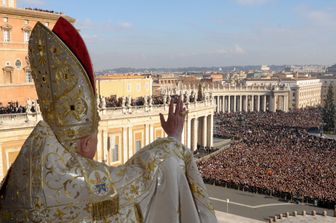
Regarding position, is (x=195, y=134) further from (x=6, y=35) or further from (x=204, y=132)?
(x=6, y=35)

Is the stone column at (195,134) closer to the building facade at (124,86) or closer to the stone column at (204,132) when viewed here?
the stone column at (204,132)

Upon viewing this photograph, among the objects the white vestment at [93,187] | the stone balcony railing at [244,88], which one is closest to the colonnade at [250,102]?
the stone balcony railing at [244,88]

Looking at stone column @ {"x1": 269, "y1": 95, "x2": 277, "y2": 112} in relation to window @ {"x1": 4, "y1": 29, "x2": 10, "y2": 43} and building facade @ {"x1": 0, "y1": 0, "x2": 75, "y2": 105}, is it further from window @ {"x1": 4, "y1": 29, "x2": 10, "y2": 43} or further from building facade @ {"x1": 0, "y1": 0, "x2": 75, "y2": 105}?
window @ {"x1": 4, "y1": 29, "x2": 10, "y2": 43}

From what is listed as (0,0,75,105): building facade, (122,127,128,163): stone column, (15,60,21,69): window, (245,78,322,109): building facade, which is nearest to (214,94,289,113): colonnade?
(245,78,322,109): building facade

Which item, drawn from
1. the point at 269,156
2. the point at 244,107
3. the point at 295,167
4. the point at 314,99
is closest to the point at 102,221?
the point at 295,167

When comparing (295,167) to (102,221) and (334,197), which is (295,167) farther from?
(102,221)

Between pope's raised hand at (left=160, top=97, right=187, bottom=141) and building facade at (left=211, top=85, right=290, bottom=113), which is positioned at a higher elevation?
pope's raised hand at (left=160, top=97, right=187, bottom=141)

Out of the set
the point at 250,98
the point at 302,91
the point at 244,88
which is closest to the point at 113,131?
the point at 244,88
